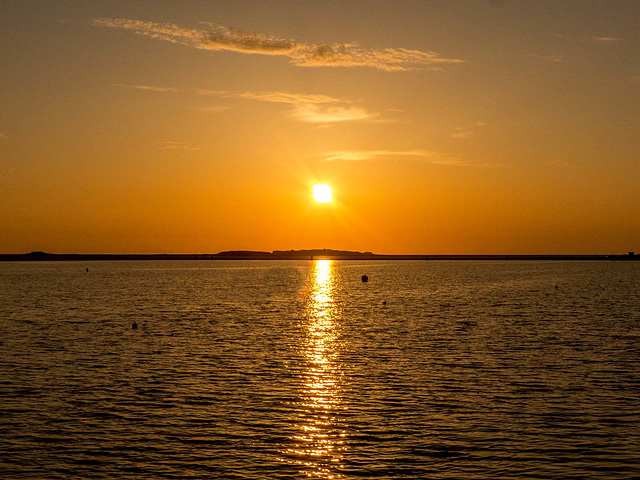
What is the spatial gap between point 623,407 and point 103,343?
39649 mm

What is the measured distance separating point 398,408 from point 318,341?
26939mm

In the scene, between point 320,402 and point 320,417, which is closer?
point 320,417

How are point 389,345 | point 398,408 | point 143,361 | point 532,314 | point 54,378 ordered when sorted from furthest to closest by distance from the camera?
point 532,314 → point 389,345 → point 143,361 → point 54,378 → point 398,408

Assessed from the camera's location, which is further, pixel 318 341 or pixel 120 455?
pixel 318 341

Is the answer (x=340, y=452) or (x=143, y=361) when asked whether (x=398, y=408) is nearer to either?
(x=340, y=452)

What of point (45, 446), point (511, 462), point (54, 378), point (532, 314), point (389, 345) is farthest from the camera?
point (532, 314)

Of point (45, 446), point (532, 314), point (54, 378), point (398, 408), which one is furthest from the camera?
point (532, 314)

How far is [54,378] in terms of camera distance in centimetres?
3994

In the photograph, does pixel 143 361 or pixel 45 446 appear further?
pixel 143 361

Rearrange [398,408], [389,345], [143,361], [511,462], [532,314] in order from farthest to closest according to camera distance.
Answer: [532,314], [389,345], [143,361], [398,408], [511,462]

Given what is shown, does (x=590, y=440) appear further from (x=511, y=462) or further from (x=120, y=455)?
(x=120, y=455)

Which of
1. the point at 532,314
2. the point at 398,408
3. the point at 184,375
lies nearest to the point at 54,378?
the point at 184,375

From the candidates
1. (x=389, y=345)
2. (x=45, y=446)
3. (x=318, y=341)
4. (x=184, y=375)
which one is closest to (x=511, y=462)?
(x=45, y=446)

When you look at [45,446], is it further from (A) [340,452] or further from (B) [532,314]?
(B) [532,314]
